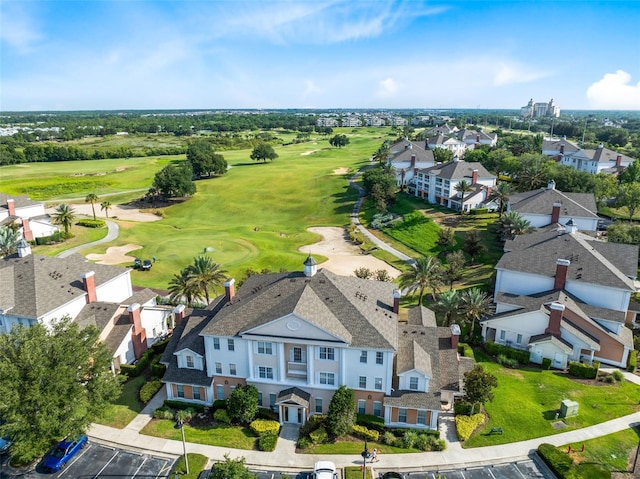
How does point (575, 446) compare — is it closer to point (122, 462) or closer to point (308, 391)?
point (308, 391)

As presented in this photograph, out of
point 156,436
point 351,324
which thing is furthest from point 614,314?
point 156,436

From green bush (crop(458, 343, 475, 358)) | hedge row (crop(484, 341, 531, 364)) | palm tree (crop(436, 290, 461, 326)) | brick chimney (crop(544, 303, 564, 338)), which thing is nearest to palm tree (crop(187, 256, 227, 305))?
palm tree (crop(436, 290, 461, 326))

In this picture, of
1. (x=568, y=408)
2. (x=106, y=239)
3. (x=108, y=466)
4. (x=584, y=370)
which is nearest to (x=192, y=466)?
(x=108, y=466)

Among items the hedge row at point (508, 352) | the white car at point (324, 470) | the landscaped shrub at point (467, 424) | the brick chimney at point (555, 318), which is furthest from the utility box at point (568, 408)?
the white car at point (324, 470)

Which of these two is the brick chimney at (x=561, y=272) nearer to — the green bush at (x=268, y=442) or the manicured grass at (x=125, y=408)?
the green bush at (x=268, y=442)

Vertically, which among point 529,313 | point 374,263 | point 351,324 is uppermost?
point 351,324

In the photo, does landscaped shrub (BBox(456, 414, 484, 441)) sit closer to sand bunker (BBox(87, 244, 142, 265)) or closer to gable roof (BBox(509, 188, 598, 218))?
gable roof (BBox(509, 188, 598, 218))

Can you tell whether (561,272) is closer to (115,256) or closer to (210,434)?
(210,434)
